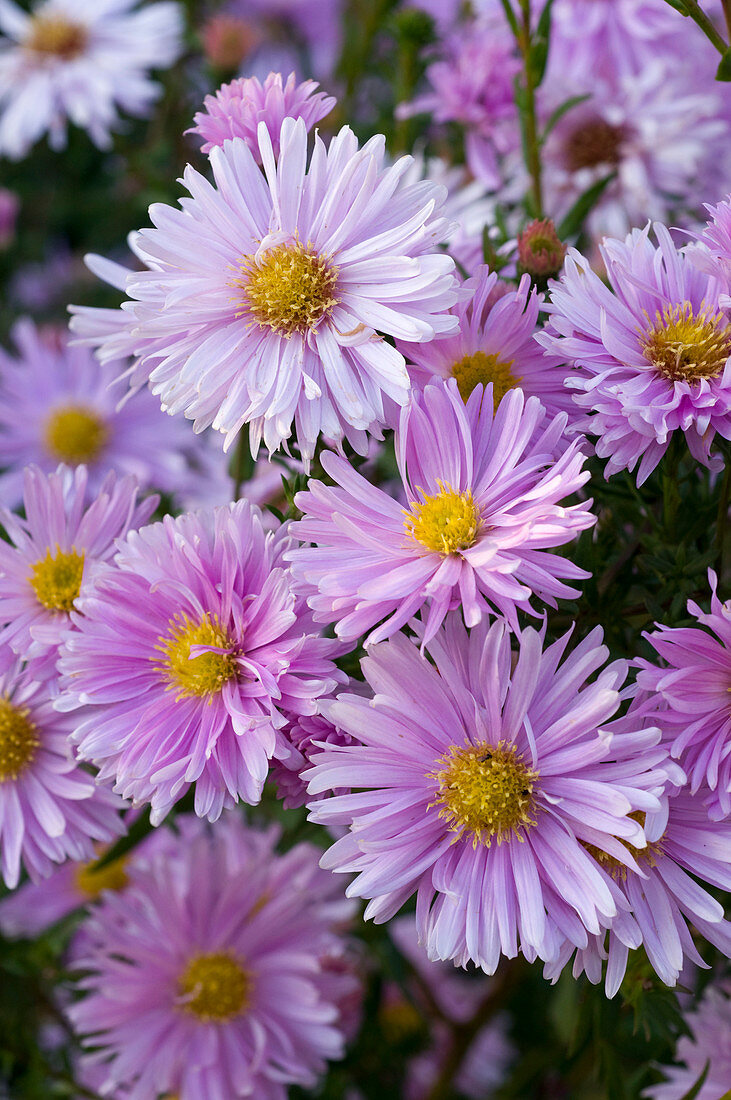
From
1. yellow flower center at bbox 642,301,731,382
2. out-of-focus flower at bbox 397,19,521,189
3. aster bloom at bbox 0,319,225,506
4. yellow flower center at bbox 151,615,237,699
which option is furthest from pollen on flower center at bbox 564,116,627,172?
yellow flower center at bbox 151,615,237,699

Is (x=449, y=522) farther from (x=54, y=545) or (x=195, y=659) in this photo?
(x=54, y=545)

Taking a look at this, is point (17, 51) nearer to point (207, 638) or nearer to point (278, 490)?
point (278, 490)

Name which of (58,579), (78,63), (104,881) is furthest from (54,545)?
(78,63)

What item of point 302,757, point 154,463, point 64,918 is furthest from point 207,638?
point 154,463

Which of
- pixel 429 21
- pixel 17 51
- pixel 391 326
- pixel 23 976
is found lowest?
pixel 23 976

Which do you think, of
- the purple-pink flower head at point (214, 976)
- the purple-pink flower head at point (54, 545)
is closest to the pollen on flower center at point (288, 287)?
the purple-pink flower head at point (54, 545)

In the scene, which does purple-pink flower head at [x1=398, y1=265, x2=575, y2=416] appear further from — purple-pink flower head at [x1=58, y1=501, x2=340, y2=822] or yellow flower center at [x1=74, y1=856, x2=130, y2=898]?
→ yellow flower center at [x1=74, y1=856, x2=130, y2=898]
